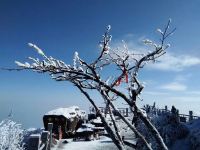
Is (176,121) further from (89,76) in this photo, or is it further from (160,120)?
(89,76)

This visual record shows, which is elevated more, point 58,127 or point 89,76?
point 89,76

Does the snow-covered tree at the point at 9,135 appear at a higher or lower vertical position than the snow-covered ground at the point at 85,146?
higher

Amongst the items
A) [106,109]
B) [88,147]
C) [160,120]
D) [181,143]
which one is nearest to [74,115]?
[88,147]

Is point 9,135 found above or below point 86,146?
above

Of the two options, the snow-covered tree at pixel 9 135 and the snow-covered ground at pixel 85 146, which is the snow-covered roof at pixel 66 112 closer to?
the snow-covered ground at pixel 85 146

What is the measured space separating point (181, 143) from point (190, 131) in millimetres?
931

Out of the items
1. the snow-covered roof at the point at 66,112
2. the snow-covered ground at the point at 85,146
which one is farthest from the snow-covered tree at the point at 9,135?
the snow-covered roof at the point at 66,112

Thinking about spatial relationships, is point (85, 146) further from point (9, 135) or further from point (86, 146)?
point (9, 135)

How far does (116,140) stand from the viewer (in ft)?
14.5

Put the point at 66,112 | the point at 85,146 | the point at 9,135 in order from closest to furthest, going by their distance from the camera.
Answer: the point at 9,135, the point at 85,146, the point at 66,112

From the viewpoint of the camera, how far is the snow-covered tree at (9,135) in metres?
13.3

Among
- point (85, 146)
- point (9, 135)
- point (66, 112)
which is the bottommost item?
point (85, 146)

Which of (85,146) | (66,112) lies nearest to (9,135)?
(85,146)

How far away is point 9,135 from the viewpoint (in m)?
13.9
